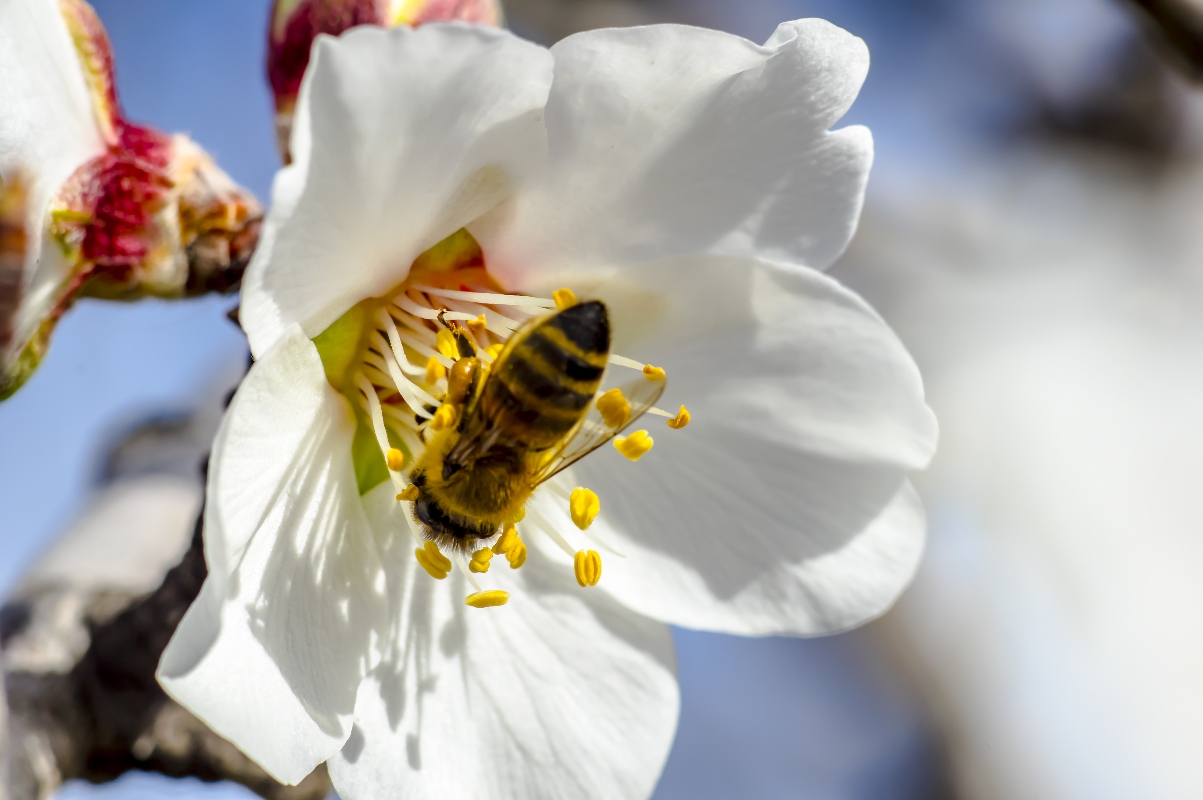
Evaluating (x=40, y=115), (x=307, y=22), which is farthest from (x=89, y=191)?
(x=307, y=22)

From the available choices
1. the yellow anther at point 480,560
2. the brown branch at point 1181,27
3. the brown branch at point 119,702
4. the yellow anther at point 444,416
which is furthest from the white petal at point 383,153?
the brown branch at point 1181,27

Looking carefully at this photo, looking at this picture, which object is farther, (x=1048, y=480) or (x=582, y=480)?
(x=1048, y=480)

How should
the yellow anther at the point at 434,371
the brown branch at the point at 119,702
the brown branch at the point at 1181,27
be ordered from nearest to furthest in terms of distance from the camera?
the yellow anther at the point at 434,371 → the brown branch at the point at 119,702 → the brown branch at the point at 1181,27

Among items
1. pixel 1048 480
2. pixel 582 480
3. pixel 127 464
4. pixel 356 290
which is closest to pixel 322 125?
pixel 356 290

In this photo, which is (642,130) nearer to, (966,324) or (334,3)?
(334,3)

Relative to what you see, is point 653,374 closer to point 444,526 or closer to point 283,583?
point 444,526

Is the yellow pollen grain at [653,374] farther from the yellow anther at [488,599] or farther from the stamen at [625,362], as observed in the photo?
the yellow anther at [488,599]

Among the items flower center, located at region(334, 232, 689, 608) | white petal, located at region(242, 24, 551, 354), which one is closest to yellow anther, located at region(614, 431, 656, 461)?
flower center, located at region(334, 232, 689, 608)
